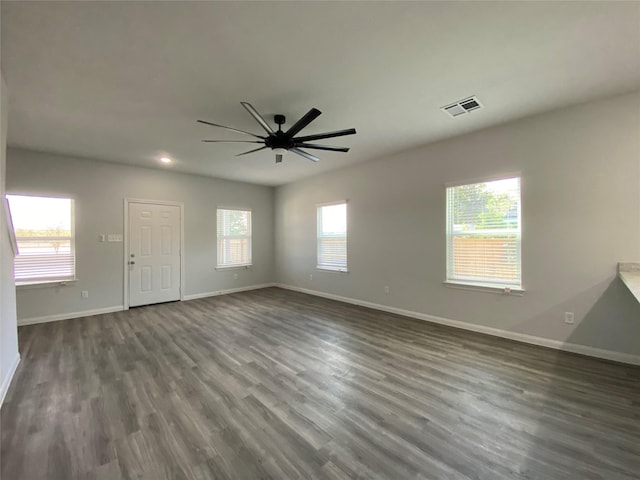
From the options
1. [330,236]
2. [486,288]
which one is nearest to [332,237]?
[330,236]

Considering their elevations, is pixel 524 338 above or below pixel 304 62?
below

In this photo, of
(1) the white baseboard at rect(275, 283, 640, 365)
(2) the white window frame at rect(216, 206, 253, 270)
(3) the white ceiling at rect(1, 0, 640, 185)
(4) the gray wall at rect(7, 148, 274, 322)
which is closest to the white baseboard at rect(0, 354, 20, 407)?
(4) the gray wall at rect(7, 148, 274, 322)

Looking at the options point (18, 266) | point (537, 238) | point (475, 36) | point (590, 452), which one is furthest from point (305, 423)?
point (18, 266)

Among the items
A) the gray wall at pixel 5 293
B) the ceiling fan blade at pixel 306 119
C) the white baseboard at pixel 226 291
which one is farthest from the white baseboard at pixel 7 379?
the ceiling fan blade at pixel 306 119

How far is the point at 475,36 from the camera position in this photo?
78.2 inches

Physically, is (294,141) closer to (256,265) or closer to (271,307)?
(271,307)

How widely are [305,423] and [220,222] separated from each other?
17.8 feet

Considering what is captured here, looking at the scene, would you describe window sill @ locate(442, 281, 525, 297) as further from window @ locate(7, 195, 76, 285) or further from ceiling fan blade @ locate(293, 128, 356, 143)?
window @ locate(7, 195, 76, 285)

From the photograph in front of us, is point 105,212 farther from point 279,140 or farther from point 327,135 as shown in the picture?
point 327,135

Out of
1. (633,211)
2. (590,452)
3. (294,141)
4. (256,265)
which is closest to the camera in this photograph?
(590,452)

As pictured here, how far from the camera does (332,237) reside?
19.7 feet

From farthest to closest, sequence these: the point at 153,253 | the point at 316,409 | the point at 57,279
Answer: the point at 153,253
the point at 57,279
the point at 316,409

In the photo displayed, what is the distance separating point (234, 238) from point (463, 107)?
5.49m

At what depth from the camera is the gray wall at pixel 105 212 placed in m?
4.37
